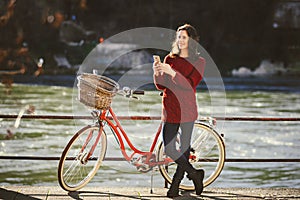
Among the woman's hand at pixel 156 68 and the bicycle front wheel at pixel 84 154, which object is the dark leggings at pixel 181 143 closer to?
the woman's hand at pixel 156 68

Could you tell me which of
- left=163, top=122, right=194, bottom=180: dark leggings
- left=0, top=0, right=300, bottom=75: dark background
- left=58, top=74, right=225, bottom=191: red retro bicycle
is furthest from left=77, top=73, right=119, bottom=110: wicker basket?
left=0, top=0, right=300, bottom=75: dark background

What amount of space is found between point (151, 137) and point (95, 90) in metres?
21.6

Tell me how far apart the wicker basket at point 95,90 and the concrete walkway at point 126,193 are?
73cm

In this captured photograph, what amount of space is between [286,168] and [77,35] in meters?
43.1

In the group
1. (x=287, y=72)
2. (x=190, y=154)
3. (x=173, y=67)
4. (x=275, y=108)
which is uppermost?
(x=287, y=72)

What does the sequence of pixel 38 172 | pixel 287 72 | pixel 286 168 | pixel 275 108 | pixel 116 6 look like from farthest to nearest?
pixel 287 72, pixel 116 6, pixel 275 108, pixel 286 168, pixel 38 172

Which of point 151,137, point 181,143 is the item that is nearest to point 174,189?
point 181,143

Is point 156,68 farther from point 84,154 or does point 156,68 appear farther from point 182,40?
point 84,154

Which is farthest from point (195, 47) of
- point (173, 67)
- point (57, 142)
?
point (57, 142)

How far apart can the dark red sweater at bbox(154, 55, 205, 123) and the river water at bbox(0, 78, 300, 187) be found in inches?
29.4

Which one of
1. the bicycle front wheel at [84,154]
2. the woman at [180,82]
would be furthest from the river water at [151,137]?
the woman at [180,82]

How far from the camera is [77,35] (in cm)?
6481

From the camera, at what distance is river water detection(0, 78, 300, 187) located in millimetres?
20672

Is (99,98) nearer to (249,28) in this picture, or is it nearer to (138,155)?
(138,155)
